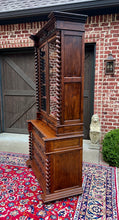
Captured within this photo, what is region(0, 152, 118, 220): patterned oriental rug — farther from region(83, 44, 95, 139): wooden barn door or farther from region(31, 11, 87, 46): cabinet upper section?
region(31, 11, 87, 46): cabinet upper section

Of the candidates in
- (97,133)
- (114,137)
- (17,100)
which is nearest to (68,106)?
(114,137)

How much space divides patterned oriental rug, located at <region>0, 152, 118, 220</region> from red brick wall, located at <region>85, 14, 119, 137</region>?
1.33 m

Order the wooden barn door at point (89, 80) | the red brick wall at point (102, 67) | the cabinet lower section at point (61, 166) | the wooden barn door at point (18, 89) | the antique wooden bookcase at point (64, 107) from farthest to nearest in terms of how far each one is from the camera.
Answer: the wooden barn door at point (18, 89), the wooden barn door at point (89, 80), the red brick wall at point (102, 67), the cabinet lower section at point (61, 166), the antique wooden bookcase at point (64, 107)

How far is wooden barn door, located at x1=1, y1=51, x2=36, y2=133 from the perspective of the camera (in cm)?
507

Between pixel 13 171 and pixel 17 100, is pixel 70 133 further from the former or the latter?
pixel 17 100

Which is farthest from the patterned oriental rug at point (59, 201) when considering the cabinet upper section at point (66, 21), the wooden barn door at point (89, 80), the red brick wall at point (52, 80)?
the cabinet upper section at point (66, 21)

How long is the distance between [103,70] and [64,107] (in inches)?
83.7

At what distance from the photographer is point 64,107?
2301 millimetres

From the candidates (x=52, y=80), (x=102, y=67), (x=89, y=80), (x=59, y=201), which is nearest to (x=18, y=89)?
(x=89, y=80)

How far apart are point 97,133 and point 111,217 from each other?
2030 millimetres

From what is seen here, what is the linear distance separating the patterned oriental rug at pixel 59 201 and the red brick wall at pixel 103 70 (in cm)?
133

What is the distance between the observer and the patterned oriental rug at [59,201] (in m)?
2.17

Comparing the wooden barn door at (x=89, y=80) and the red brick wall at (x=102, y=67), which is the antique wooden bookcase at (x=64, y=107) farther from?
the wooden barn door at (x=89, y=80)

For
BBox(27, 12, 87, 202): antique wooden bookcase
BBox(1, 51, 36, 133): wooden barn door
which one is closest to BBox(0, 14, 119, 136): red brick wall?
BBox(27, 12, 87, 202): antique wooden bookcase
